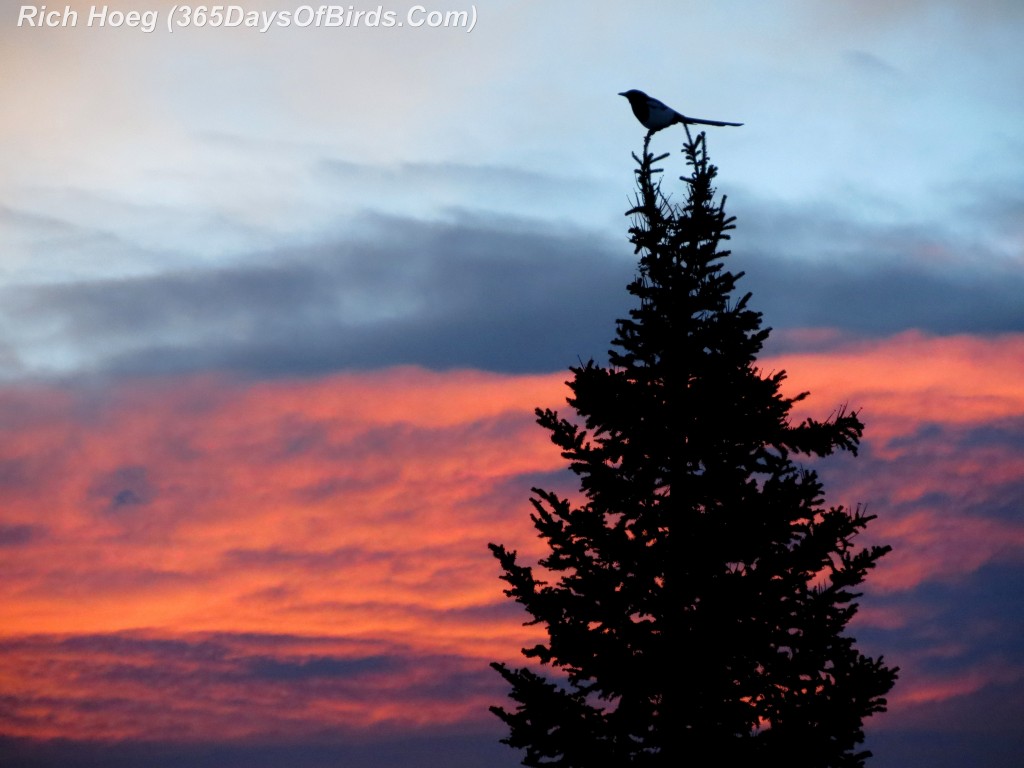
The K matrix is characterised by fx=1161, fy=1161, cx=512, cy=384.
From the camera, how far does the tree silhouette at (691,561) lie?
58.7 feet

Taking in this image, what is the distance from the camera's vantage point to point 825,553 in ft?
61.1

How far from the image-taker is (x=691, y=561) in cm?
1866

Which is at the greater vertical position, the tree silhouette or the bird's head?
the bird's head

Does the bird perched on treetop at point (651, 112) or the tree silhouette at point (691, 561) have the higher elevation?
the bird perched on treetop at point (651, 112)

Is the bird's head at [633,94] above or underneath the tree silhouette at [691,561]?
above

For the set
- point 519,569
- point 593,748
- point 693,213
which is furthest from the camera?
point 693,213

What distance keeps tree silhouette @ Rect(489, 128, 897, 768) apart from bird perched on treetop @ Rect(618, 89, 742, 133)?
737 mm

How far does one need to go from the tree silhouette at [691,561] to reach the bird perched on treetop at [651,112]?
74 cm

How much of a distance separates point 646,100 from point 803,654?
368 inches


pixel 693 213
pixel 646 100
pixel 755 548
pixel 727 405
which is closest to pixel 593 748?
pixel 755 548

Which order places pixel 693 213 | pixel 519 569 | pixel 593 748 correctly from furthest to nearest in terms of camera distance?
1. pixel 693 213
2. pixel 519 569
3. pixel 593 748

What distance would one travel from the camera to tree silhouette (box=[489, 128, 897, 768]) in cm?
1789

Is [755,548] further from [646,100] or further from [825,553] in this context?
[646,100]

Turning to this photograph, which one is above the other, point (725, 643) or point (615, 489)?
point (615, 489)
